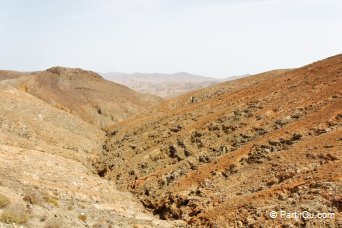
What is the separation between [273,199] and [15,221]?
11.2 meters

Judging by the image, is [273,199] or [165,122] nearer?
[273,199]

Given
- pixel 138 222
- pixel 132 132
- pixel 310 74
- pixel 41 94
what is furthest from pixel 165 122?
pixel 41 94

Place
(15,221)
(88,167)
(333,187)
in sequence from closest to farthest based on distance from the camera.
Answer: (15,221), (333,187), (88,167)

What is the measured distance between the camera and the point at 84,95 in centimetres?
6975

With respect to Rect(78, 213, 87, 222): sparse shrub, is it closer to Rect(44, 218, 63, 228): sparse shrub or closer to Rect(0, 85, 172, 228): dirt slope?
Rect(0, 85, 172, 228): dirt slope

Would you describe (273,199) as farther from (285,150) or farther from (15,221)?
(15,221)

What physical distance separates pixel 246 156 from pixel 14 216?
15.2 meters

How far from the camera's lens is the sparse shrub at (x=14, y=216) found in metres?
11.6

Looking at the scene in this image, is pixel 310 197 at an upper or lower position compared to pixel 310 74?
lower

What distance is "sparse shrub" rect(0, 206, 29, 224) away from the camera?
37.9 ft

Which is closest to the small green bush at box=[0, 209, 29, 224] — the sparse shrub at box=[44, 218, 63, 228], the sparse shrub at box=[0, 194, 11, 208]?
the sparse shrub at box=[0, 194, 11, 208]

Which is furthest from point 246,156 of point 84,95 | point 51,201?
point 84,95

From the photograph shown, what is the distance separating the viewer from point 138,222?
17.9 metres

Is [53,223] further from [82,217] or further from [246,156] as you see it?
[246,156]
